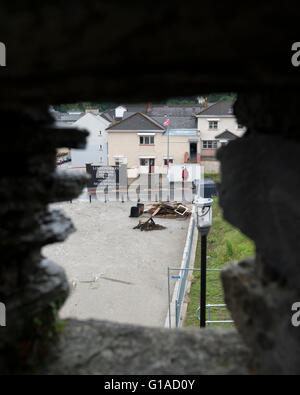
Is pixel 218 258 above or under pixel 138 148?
under

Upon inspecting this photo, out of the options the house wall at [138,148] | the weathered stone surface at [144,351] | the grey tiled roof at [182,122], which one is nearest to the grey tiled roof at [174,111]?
the grey tiled roof at [182,122]

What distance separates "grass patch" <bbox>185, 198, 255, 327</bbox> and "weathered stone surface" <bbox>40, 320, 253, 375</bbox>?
5.15 m

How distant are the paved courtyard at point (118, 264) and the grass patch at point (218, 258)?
69 centimetres

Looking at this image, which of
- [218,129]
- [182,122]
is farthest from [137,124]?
[218,129]

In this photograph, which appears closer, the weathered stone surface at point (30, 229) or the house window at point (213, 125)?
the weathered stone surface at point (30, 229)

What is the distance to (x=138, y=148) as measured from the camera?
2564 cm

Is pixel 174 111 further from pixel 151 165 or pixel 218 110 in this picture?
pixel 151 165

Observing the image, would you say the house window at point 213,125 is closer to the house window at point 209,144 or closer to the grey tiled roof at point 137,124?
the house window at point 209,144

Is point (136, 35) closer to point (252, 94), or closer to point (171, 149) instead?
point (252, 94)

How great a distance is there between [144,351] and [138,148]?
24.1 m

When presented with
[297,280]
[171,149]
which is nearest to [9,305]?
[297,280]

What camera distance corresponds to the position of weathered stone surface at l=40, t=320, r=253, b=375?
1.84 m

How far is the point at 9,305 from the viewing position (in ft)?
5.61

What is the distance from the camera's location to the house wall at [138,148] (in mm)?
24922
